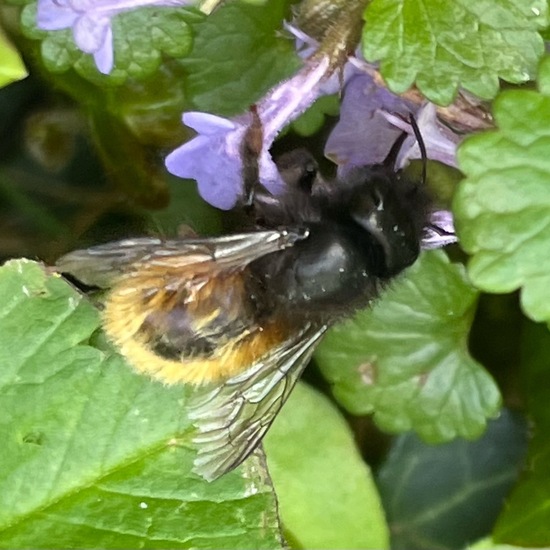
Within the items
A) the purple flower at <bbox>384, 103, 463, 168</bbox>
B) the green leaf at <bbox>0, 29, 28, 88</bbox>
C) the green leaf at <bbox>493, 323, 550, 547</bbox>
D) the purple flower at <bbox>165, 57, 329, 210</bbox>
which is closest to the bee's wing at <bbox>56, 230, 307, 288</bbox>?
the purple flower at <bbox>165, 57, 329, 210</bbox>

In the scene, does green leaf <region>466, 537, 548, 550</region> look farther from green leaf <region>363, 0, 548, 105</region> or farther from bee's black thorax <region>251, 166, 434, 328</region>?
green leaf <region>363, 0, 548, 105</region>

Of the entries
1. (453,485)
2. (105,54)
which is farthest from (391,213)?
(453,485)

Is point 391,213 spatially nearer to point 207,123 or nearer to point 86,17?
point 207,123

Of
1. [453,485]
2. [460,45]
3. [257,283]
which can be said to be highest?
[460,45]

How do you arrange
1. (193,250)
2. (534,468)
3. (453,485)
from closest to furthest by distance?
(193,250) < (534,468) < (453,485)

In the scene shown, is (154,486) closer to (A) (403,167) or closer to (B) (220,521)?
(B) (220,521)
